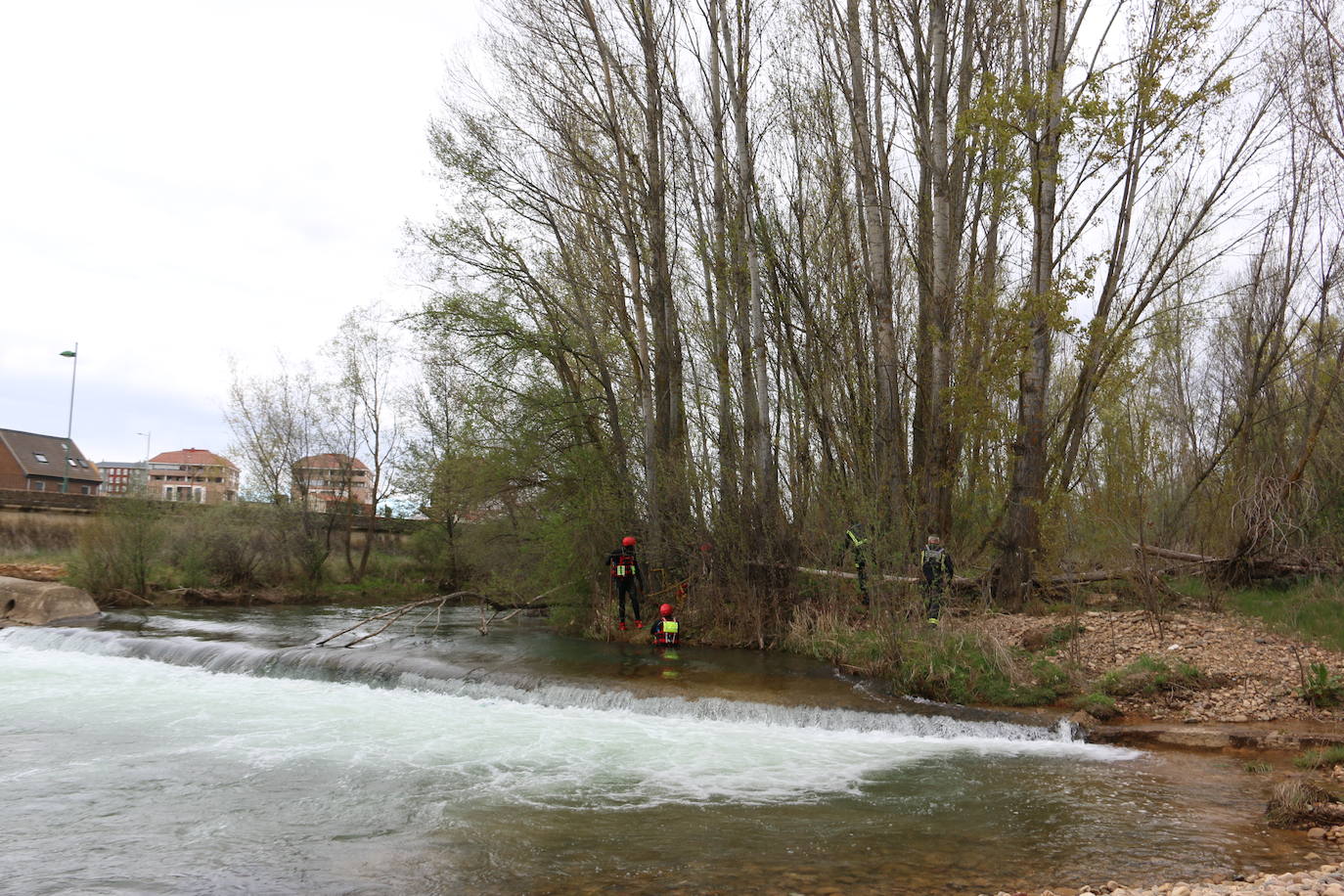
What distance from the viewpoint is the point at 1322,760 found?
7.96 m

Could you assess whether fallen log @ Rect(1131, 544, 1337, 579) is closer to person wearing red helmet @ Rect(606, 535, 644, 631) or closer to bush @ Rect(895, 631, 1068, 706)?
bush @ Rect(895, 631, 1068, 706)

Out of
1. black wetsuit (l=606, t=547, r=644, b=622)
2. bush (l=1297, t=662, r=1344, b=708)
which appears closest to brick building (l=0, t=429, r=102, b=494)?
black wetsuit (l=606, t=547, r=644, b=622)

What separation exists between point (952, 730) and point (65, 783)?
8808 mm

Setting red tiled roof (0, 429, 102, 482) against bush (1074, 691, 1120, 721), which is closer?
bush (1074, 691, 1120, 721)

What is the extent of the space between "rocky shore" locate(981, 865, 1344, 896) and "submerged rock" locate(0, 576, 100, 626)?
2207 cm

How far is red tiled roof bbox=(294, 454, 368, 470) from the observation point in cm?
3506

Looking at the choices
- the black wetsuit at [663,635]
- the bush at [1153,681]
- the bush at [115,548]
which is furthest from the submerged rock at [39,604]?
the bush at [1153,681]

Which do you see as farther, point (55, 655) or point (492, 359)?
point (492, 359)

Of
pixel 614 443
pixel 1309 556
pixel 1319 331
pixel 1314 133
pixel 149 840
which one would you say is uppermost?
pixel 1314 133

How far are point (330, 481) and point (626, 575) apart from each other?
75.1ft

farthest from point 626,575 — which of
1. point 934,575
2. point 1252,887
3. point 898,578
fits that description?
point 1252,887

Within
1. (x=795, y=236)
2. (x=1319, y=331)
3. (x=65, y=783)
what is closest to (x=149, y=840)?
(x=65, y=783)

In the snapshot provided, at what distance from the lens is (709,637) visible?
1569cm

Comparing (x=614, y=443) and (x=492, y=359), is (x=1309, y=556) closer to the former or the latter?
(x=614, y=443)
